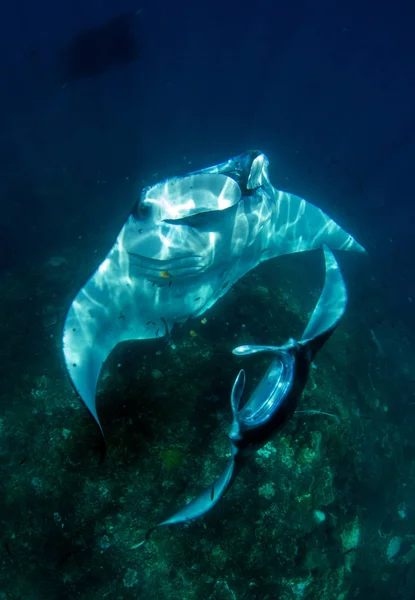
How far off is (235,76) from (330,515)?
1097 inches

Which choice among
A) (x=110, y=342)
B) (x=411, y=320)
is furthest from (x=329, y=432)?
(x=411, y=320)

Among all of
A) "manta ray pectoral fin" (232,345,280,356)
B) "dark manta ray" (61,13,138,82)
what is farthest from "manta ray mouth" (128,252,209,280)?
"dark manta ray" (61,13,138,82)

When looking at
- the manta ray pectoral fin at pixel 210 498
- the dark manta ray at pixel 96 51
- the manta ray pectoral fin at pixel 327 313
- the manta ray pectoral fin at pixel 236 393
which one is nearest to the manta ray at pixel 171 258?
the manta ray pectoral fin at pixel 210 498

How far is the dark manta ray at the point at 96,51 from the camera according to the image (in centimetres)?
2098

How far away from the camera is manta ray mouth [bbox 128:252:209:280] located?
11.4 ft

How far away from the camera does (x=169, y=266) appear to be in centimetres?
365

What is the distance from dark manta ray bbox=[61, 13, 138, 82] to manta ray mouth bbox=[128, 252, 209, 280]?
75.1ft

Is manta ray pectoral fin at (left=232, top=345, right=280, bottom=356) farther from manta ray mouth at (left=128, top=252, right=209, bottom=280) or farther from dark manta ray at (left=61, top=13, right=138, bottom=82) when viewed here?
dark manta ray at (left=61, top=13, right=138, bottom=82)

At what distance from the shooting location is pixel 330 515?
12.7 ft

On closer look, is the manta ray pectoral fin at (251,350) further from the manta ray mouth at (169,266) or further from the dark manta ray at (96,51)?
the dark manta ray at (96,51)

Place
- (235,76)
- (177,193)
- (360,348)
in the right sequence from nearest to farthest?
(177,193) → (360,348) → (235,76)

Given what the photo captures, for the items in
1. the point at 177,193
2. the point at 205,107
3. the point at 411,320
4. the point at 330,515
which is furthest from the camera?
the point at 205,107

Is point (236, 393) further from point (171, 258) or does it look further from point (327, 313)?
point (171, 258)

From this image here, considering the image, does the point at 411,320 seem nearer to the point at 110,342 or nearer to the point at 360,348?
the point at 360,348
